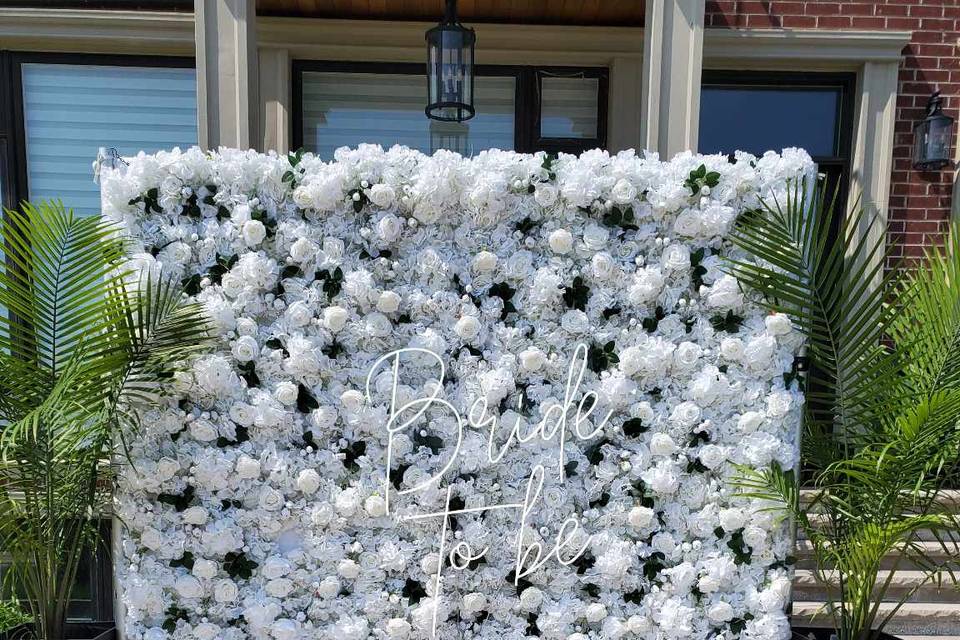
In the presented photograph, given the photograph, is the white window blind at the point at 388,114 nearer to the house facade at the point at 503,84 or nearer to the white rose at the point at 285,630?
Answer: the house facade at the point at 503,84

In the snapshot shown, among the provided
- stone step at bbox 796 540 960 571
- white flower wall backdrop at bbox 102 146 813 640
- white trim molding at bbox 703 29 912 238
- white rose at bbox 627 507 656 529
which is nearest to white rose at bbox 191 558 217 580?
white flower wall backdrop at bbox 102 146 813 640

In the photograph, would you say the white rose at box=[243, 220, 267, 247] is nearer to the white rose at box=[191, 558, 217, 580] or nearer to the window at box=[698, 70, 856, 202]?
the white rose at box=[191, 558, 217, 580]

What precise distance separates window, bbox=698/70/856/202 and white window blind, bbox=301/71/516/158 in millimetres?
1375

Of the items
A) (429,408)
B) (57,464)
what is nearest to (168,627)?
(57,464)

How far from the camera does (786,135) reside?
158 inches

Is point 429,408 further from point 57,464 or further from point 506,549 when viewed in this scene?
point 57,464

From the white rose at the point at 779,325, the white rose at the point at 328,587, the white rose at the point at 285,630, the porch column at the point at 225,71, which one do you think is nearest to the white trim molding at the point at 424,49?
the porch column at the point at 225,71

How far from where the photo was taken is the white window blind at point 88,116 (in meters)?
3.88

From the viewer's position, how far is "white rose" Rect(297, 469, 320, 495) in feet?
7.88

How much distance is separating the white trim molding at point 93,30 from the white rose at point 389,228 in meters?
2.39

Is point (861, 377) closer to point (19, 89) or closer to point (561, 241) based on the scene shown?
point (561, 241)

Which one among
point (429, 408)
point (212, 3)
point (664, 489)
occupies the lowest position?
point (664, 489)

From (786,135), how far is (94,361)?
4158 mm

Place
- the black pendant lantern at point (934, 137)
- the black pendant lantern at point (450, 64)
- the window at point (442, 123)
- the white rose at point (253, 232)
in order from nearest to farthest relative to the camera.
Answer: the white rose at point (253, 232)
the black pendant lantern at point (450, 64)
the black pendant lantern at point (934, 137)
the window at point (442, 123)
